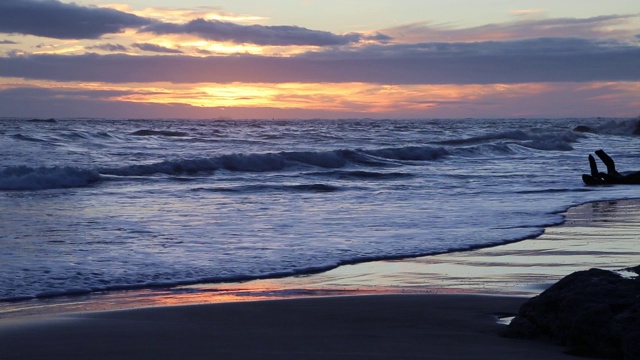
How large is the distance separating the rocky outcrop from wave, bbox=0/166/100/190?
49.5 feet

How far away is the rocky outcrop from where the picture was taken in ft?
12.7

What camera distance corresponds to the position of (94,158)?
2608 cm

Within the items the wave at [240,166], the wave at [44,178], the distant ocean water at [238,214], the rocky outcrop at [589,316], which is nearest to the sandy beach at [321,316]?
the rocky outcrop at [589,316]

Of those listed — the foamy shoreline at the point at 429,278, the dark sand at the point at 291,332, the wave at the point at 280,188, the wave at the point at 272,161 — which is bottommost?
the wave at the point at 272,161

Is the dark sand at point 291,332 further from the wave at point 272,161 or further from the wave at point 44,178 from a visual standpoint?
the wave at point 272,161

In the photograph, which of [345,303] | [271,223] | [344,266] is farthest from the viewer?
[271,223]

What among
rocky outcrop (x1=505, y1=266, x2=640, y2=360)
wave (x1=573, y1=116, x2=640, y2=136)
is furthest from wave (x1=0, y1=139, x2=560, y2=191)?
wave (x1=573, y1=116, x2=640, y2=136)

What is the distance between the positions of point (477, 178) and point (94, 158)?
13.0 m

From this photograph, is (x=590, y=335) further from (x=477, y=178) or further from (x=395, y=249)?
(x=477, y=178)

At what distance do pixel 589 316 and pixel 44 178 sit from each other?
16.6 meters

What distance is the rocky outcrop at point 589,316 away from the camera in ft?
12.7

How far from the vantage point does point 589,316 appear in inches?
159

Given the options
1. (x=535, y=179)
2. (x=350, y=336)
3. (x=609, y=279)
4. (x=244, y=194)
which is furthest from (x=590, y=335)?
(x=535, y=179)

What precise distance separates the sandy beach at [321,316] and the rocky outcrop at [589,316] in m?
0.12
